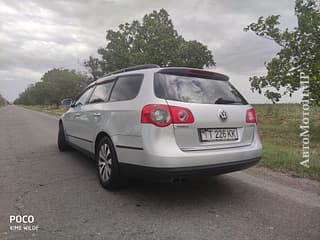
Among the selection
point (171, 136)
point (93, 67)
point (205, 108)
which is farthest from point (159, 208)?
point (93, 67)

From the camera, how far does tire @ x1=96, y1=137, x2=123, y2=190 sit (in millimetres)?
3014

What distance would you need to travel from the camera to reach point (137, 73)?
3158 mm

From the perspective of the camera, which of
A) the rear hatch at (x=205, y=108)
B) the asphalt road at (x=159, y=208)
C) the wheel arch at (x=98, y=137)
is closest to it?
the asphalt road at (x=159, y=208)

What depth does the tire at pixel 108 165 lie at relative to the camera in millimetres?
3014

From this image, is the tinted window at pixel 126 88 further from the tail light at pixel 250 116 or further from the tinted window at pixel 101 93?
the tail light at pixel 250 116

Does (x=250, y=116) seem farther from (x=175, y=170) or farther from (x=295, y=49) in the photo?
(x=295, y=49)

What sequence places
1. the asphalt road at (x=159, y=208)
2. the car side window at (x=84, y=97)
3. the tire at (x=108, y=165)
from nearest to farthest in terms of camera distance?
the asphalt road at (x=159, y=208) < the tire at (x=108, y=165) < the car side window at (x=84, y=97)

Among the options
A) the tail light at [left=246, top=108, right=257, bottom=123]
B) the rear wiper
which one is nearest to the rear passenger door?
the rear wiper

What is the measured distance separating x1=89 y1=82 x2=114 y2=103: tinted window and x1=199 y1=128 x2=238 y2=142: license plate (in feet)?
5.71

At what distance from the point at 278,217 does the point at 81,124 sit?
11.7 feet

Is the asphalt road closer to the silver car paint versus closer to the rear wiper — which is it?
the silver car paint

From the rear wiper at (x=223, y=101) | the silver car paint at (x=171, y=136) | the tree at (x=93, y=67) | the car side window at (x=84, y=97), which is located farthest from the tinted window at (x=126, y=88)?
the tree at (x=93, y=67)

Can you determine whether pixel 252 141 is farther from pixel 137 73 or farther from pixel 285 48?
pixel 285 48

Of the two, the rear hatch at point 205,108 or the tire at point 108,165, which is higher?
the rear hatch at point 205,108
